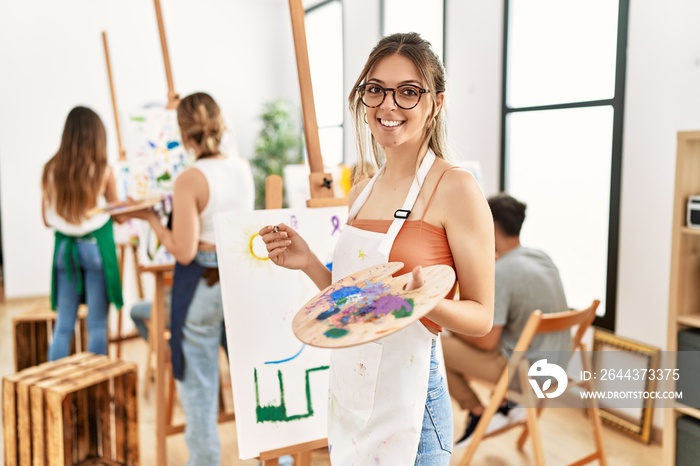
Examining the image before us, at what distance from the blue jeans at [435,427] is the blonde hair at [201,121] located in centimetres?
128

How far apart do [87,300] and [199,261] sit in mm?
1172

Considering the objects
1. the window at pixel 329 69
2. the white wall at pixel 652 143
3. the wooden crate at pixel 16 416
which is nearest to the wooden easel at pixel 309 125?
the wooden crate at pixel 16 416

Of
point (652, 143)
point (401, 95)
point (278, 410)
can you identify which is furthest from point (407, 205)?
point (652, 143)

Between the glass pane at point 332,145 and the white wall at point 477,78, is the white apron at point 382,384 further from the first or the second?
the glass pane at point 332,145

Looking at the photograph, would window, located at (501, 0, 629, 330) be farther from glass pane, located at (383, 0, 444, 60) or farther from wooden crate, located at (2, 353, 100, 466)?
wooden crate, located at (2, 353, 100, 466)

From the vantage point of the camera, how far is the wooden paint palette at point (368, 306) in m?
0.94

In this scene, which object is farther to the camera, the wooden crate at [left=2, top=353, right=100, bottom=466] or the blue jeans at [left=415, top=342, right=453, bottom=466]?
the wooden crate at [left=2, top=353, right=100, bottom=466]

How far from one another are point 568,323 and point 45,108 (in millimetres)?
5133

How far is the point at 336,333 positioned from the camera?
980mm

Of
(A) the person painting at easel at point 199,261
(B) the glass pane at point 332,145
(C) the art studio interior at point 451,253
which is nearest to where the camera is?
(C) the art studio interior at point 451,253

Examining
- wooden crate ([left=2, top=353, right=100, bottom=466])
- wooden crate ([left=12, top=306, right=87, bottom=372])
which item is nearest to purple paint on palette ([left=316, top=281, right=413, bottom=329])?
wooden crate ([left=2, top=353, right=100, bottom=466])

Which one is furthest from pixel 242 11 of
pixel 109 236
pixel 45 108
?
pixel 109 236

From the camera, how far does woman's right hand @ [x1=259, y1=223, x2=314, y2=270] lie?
52.1 inches

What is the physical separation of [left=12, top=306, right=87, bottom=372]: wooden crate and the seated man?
211cm
